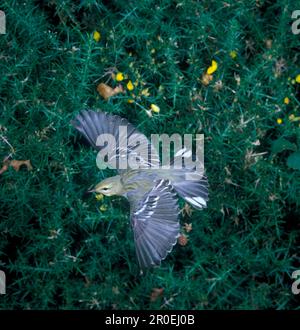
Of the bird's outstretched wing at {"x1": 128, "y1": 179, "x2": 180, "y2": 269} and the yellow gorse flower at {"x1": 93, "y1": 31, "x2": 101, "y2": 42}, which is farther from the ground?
the yellow gorse flower at {"x1": 93, "y1": 31, "x2": 101, "y2": 42}

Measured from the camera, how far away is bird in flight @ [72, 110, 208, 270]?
3.14 meters

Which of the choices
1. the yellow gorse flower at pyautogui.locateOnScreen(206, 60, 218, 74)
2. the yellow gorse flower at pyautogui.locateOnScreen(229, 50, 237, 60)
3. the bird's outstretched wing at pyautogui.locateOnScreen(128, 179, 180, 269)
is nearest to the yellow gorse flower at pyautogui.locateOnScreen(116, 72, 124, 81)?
the yellow gorse flower at pyautogui.locateOnScreen(206, 60, 218, 74)

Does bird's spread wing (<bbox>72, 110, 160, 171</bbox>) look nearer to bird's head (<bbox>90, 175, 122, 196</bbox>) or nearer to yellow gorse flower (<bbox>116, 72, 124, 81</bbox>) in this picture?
bird's head (<bbox>90, 175, 122, 196</bbox>)

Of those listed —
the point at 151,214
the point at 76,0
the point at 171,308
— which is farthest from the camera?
the point at 76,0

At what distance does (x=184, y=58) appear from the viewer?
12.7 feet

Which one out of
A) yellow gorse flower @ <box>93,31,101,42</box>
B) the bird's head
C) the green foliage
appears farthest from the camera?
yellow gorse flower @ <box>93,31,101,42</box>

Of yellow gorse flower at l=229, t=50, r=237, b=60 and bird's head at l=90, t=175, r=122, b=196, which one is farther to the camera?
yellow gorse flower at l=229, t=50, r=237, b=60

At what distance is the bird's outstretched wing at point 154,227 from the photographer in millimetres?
3115

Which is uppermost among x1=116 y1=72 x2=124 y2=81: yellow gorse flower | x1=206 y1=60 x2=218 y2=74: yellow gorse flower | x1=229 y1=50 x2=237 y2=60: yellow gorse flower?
x1=229 y1=50 x2=237 y2=60: yellow gorse flower

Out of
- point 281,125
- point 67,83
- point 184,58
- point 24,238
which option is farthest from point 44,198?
point 281,125

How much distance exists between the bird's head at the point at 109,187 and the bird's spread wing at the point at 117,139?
13 cm

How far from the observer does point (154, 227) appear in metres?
3.14

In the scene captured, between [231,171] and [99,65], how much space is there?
38.6 inches

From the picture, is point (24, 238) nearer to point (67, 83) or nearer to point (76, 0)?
point (67, 83)
